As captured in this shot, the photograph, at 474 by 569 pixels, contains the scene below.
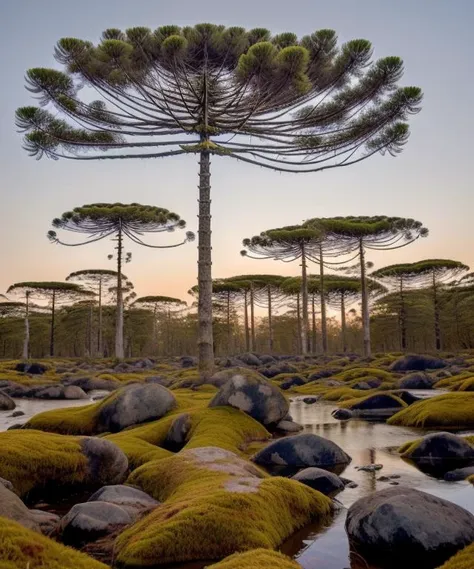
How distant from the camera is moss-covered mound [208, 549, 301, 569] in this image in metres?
2.60

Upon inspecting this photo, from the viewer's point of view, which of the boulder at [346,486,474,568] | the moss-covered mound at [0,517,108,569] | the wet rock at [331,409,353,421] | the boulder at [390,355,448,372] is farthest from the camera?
the boulder at [390,355,448,372]

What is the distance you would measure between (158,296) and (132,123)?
142ft

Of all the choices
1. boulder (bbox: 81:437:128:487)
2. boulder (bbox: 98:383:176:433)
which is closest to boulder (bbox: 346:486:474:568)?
boulder (bbox: 81:437:128:487)

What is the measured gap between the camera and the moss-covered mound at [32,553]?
215 cm

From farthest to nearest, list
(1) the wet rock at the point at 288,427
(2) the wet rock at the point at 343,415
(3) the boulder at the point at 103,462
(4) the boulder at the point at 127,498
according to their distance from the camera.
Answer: (2) the wet rock at the point at 343,415 < (1) the wet rock at the point at 288,427 < (3) the boulder at the point at 103,462 < (4) the boulder at the point at 127,498

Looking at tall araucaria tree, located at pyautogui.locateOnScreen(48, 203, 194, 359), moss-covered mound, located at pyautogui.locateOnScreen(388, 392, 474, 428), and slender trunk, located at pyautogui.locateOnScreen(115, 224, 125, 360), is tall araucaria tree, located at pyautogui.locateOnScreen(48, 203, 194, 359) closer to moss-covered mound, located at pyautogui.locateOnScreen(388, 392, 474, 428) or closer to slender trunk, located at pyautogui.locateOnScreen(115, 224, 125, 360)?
slender trunk, located at pyautogui.locateOnScreen(115, 224, 125, 360)

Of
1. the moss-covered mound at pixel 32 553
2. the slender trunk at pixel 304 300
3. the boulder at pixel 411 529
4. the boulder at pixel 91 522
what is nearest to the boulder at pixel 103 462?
the boulder at pixel 91 522

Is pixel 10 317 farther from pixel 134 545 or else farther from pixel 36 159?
pixel 134 545

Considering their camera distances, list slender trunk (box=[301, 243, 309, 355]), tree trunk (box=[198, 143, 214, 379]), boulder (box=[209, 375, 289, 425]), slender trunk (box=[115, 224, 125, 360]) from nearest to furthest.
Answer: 1. boulder (box=[209, 375, 289, 425])
2. tree trunk (box=[198, 143, 214, 379])
3. slender trunk (box=[115, 224, 125, 360])
4. slender trunk (box=[301, 243, 309, 355])

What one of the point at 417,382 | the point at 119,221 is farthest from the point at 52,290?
the point at 417,382

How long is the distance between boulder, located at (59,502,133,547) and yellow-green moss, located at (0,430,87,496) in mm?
Result: 1344

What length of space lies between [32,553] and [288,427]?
6.85 meters

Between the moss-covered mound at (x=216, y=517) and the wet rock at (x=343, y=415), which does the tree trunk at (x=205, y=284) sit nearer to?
the wet rock at (x=343, y=415)

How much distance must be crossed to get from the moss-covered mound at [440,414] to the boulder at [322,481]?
4.21 meters
